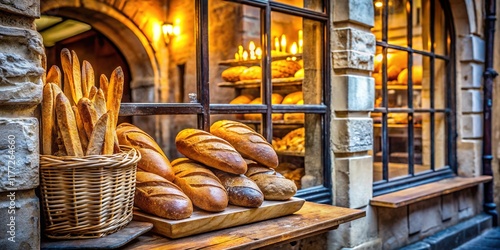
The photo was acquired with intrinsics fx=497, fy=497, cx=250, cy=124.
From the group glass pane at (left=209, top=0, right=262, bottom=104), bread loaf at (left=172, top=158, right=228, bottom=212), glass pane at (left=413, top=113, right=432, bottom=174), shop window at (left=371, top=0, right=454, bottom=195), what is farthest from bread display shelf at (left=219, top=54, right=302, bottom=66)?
glass pane at (left=413, top=113, right=432, bottom=174)

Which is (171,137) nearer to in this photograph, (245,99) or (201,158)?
(245,99)

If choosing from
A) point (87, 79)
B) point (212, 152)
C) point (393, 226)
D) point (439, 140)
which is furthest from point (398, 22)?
A: point (87, 79)

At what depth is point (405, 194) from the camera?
3.84m

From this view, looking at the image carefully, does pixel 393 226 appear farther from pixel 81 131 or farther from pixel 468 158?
pixel 81 131

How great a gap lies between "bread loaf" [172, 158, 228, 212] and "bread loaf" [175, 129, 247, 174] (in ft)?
0.18

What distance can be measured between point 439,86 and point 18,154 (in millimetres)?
4207

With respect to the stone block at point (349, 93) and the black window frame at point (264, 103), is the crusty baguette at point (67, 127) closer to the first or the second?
the black window frame at point (264, 103)

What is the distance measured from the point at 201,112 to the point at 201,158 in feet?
1.38

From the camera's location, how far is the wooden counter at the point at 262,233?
76.0 inches

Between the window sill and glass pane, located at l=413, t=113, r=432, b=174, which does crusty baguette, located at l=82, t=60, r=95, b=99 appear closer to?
the window sill

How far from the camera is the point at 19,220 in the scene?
5.39ft

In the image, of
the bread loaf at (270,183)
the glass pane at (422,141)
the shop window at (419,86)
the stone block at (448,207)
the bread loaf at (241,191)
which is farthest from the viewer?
the glass pane at (422,141)

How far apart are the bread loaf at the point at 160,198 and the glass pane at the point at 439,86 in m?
3.59

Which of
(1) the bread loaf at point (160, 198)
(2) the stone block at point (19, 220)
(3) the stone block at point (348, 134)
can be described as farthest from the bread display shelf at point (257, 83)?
(2) the stone block at point (19, 220)
